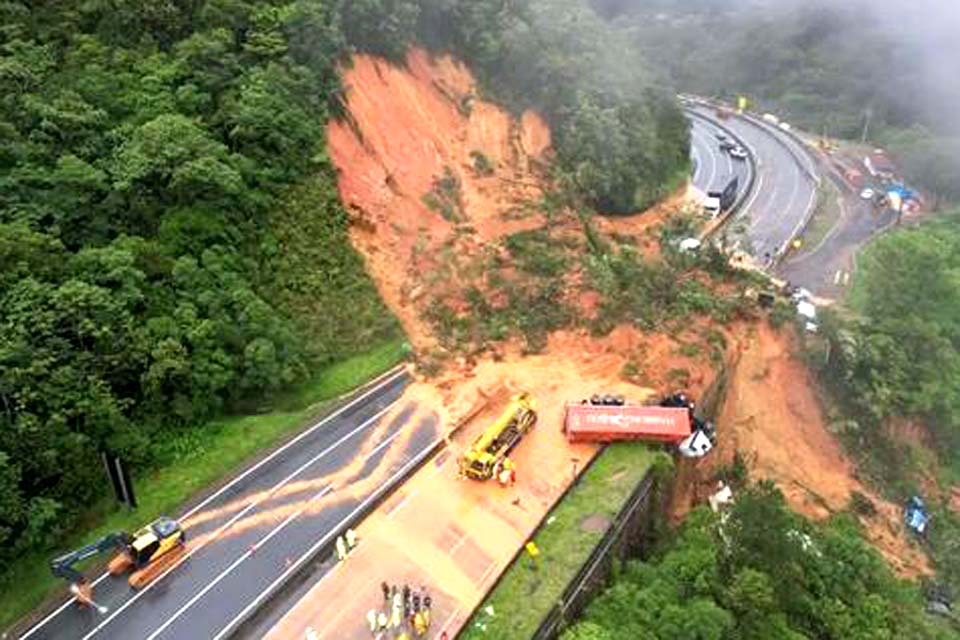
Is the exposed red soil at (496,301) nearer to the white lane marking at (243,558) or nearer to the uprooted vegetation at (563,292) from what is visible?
the uprooted vegetation at (563,292)

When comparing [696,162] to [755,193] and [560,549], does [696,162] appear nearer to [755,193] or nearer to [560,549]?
[755,193]

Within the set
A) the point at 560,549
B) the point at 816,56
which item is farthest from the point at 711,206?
the point at 816,56

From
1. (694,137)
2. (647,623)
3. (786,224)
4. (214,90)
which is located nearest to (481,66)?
(214,90)

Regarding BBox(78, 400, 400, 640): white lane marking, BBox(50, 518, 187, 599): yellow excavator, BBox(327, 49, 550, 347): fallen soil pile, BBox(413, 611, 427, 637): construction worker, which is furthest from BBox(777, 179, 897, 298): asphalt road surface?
BBox(50, 518, 187, 599): yellow excavator

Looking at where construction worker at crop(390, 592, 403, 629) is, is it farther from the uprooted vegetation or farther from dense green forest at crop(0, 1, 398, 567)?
the uprooted vegetation

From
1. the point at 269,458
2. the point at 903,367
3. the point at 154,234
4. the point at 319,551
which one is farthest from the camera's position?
the point at 903,367

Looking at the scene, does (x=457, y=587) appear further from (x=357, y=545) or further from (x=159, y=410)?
(x=159, y=410)

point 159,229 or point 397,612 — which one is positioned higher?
point 159,229

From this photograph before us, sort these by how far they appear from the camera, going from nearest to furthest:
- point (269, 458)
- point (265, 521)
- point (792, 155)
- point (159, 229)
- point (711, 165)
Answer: point (265, 521), point (269, 458), point (159, 229), point (711, 165), point (792, 155)
